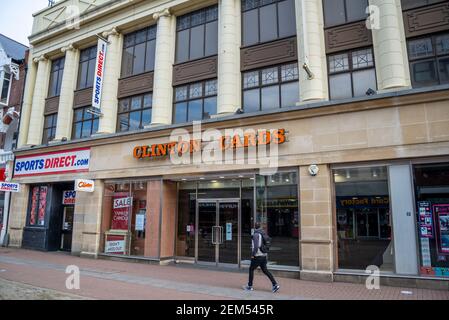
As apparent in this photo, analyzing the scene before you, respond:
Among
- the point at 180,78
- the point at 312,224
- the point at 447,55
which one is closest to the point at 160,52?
the point at 180,78

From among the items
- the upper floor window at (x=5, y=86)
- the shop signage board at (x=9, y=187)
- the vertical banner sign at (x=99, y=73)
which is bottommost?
the shop signage board at (x=9, y=187)

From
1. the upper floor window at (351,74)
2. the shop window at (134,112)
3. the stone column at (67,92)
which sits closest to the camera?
the upper floor window at (351,74)

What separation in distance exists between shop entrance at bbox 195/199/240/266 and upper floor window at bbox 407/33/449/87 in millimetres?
7673

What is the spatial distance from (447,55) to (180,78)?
10.4 meters

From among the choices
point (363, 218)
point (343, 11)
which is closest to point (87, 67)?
point (343, 11)

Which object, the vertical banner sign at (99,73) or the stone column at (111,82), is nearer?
the vertical banner sign at (99,73)

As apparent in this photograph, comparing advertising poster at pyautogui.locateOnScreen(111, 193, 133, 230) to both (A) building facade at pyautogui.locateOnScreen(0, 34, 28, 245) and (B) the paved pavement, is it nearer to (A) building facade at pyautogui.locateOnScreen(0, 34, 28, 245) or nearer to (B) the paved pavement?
(B) the paved pavement

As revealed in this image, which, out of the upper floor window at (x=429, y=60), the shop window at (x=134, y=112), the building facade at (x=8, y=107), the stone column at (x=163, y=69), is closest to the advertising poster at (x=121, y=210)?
the shop window at (x=134, y=112)

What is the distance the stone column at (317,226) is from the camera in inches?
430

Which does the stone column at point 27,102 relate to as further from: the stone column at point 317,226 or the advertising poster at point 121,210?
the stone column at point 317,226

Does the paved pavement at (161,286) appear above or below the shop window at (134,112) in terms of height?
below

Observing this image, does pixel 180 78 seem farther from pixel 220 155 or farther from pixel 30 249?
pixel 30 249

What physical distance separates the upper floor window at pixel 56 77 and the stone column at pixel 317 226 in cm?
1660

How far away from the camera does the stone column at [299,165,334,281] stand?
10.9 meters
